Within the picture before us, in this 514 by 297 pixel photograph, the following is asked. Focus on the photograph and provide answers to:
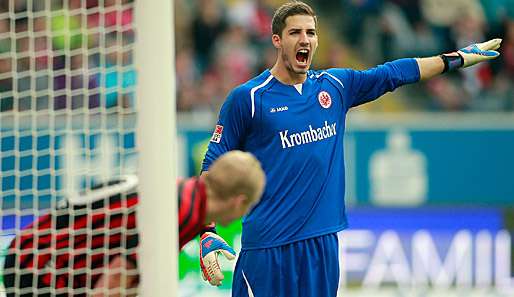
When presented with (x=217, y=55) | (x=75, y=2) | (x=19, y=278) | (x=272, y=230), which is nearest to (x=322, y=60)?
(x=217, y=55)

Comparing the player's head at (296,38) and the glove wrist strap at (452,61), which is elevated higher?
the player's head at (296,38)

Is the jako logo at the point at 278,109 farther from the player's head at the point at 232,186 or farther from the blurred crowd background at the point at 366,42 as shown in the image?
the blurred crowd background at the point at 366,42

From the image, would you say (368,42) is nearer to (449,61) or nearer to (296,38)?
(449,61)

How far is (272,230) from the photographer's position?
5.88 meters

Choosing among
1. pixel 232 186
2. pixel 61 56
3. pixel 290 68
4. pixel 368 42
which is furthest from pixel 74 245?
pixel 368 42

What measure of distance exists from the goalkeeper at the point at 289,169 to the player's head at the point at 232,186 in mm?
1572

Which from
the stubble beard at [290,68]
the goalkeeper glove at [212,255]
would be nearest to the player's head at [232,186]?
the goalkeeper glove at [212,255]

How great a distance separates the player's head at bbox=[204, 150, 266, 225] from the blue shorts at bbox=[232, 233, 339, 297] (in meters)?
1.66

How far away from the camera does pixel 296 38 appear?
5.91 meters

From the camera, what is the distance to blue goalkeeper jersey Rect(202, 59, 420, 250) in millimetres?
5855

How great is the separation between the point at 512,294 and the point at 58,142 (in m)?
4.48

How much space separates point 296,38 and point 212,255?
122 cm

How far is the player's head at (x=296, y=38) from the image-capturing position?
590cm

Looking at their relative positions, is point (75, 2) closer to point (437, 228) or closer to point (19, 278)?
point (19, 278)
